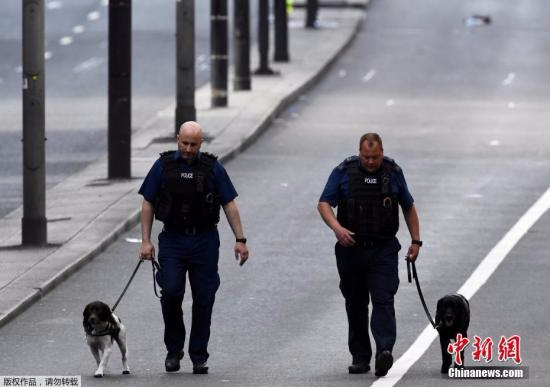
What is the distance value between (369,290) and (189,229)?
1500 mm

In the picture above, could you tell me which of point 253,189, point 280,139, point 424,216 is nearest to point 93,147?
point 280,139

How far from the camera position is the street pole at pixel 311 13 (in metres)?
58.1

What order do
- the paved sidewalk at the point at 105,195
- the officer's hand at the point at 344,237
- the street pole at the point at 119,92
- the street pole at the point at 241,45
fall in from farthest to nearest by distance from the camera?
the street pole at the point at 241,45, the street pole at the point at 119,92, the paved sidewalk at the point at 105,195, the officer's hand at the point at 344,237

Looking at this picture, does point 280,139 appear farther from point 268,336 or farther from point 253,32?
point 253,32

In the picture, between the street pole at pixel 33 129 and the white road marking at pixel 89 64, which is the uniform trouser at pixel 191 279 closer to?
the street pole at pixel 33 129

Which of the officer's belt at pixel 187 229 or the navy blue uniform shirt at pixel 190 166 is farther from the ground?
the navy blue uniform shirt at pixel 190 166

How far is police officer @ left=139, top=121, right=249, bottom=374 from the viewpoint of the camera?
1399cm

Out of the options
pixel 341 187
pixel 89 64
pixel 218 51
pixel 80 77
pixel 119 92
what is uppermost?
pixel 341 187

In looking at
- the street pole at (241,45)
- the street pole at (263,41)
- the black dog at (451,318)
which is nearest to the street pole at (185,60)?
the street pole at (241,45)

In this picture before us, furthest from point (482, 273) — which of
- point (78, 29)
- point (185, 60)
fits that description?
point (78, 29)

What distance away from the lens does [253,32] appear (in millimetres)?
58219

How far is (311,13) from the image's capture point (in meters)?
58.5

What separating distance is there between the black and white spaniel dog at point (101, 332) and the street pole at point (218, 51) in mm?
22501

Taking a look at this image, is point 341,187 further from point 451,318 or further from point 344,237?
point 451,318
